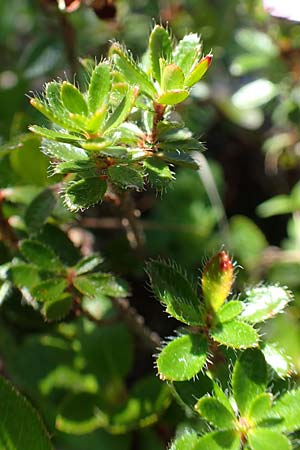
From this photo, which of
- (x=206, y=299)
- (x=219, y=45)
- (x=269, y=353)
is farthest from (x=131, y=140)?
(x=219, y=45)

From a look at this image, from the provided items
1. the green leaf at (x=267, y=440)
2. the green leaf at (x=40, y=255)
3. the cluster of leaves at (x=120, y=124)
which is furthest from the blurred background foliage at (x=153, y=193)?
the green leaf at (x=267, y=440)

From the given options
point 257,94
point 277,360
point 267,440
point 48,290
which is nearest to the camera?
point 267,440

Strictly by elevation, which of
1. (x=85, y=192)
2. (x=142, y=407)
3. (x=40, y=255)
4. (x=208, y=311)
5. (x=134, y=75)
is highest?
(x=134, y=75)

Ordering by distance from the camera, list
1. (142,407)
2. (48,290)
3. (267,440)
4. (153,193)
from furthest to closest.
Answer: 1. (153,193)
2. (142,407)
3. (48,290)
4. (267,440)

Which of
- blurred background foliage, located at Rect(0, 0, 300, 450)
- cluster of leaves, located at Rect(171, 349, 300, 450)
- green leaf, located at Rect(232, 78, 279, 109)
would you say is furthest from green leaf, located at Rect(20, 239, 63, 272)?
green leaf, located at Rect(232, 78, 279, 109)

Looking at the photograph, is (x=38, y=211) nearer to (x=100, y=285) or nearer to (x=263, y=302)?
(x=100, y=285)

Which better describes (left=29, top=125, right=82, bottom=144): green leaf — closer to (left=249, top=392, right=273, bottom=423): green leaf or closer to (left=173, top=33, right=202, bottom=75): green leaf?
(left=173, top=33, right=202, bottom=75): green leaf

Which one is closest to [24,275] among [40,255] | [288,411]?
[40,255]
